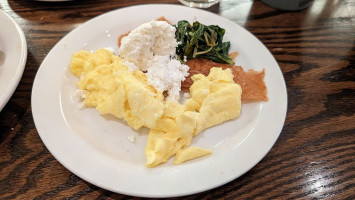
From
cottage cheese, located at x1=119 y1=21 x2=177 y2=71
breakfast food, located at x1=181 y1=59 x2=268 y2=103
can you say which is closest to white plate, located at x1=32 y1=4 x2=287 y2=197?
breakfast food, located at x1=181 y1=59 x2=268 y2=103

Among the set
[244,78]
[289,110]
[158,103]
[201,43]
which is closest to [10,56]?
[158,103]

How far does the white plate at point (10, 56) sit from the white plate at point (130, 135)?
4.9 inches

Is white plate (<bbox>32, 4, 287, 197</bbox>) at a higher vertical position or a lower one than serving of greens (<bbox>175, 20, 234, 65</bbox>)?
lower

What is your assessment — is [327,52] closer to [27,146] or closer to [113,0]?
[113,0]

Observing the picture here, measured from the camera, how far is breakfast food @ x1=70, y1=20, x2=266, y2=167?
1.60 m

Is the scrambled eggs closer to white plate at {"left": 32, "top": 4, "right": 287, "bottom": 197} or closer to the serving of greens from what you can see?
white plate at {"left": 32, "top": 4, "right": 287, "bottom": 197}

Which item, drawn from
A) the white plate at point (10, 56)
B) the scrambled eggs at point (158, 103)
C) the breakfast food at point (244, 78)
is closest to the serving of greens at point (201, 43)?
the breakfast food at point (244, 78)

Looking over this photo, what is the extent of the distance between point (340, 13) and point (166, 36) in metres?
1.67

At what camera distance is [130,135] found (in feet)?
5.58

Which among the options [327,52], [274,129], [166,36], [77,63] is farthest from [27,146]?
[327,52]

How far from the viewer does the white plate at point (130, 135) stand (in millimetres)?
1455

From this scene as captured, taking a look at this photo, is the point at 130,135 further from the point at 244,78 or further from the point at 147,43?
the point at 244,78

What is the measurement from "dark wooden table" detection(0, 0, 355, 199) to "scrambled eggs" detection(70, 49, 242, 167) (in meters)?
0.30

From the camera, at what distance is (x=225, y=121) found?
5.81ft
